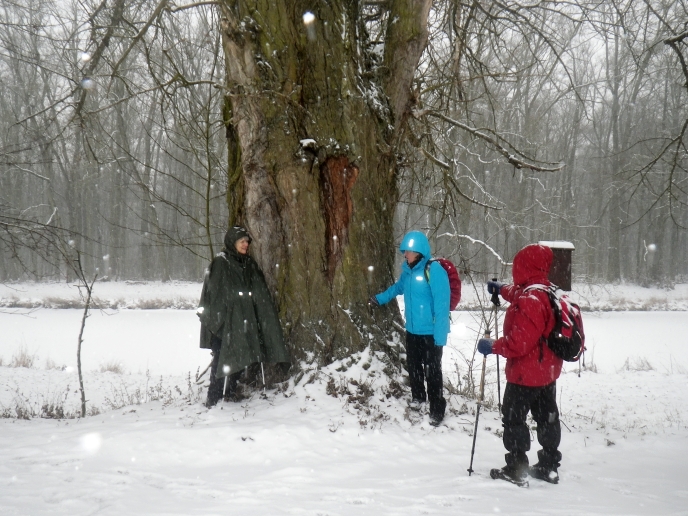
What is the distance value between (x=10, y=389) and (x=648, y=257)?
2968 cm

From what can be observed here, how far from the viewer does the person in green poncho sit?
4.54 m

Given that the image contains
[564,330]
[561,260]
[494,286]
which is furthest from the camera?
[561,260]

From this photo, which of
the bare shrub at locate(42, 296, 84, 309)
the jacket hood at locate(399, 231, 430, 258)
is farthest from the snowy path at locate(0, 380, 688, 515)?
the bare shrub at locate(42, 296, 84, 309)

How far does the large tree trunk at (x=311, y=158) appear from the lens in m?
4.59

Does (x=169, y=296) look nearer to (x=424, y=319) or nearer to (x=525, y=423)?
(x=424, y=319)

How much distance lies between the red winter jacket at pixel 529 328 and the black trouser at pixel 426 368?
987 millimetres

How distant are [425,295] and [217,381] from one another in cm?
205

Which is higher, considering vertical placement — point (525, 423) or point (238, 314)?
point (238, 314)

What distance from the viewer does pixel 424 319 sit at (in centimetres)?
449

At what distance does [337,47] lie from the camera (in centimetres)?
470

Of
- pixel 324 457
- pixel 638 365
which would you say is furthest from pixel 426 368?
pixel 638 365

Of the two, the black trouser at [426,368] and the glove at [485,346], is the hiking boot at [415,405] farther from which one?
the glove at [485,346]

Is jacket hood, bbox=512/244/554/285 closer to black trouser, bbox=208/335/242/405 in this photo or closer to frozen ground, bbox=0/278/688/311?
black trouser, bbox=208/335/242/405

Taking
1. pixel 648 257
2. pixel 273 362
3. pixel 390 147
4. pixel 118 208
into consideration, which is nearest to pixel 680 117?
pixel 648 257
